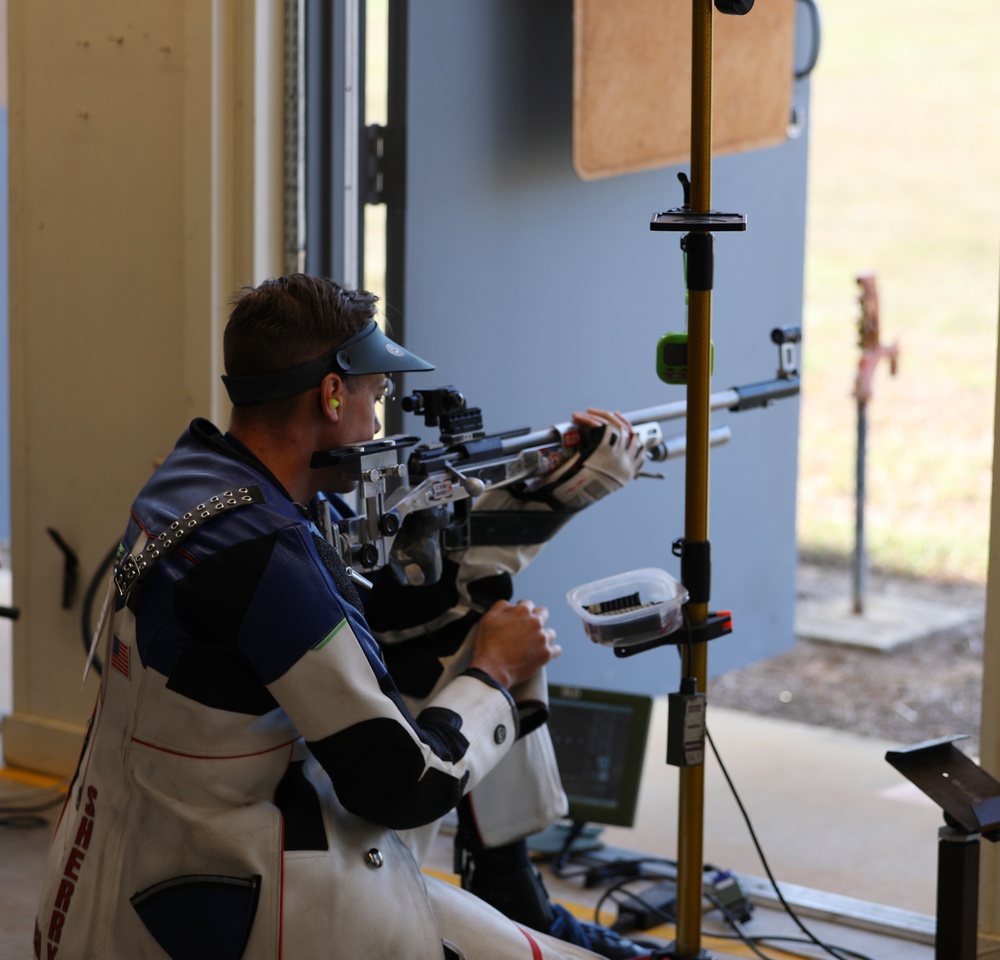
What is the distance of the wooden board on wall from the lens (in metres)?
3.15

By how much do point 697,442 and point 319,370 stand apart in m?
0.59

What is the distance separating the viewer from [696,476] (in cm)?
211

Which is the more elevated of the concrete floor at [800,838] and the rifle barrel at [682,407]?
the rifle barrel at [682,407]

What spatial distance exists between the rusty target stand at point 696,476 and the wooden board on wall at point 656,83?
1.08 metres

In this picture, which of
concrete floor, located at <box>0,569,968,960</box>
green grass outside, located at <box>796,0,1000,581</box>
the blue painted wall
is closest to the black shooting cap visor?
the blue painted wall

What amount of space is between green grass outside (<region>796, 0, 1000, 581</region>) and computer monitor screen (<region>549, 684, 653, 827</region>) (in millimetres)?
3237

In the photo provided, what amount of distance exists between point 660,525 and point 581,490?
4.32 ft

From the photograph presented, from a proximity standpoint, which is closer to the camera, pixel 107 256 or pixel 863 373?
pixel 107 256

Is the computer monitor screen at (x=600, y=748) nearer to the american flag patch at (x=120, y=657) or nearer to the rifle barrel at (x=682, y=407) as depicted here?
the rifle barrel at (x=682, y=407)

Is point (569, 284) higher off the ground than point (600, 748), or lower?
higher

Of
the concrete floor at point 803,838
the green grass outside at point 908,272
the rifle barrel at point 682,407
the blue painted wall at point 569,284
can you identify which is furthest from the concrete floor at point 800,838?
the green grass outside at point 908,272

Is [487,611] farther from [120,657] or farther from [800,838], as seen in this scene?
[800,838]

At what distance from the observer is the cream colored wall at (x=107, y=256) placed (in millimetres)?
2934

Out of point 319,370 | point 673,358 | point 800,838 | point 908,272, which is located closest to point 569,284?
point 673,358
